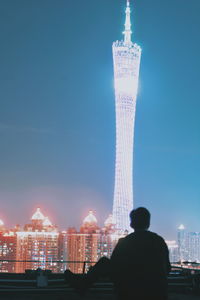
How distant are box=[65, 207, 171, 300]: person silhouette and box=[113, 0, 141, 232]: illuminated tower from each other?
147 ft

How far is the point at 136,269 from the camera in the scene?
357 cm

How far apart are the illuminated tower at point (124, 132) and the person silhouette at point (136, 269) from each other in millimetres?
44774

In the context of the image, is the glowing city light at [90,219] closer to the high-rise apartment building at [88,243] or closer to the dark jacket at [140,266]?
the high-rise apartment building at [88,243]

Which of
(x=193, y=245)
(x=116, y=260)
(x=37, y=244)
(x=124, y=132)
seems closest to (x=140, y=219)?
(x=116, y=260)

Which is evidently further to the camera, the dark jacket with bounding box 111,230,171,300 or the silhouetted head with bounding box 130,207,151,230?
the silhouetted head with bounding box 130,207,151,230

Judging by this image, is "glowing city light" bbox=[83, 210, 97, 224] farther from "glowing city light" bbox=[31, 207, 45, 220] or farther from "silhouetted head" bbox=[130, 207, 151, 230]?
"silhouetted head" bbox=[130, 207, 151, 230]

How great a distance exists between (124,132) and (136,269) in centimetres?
4561

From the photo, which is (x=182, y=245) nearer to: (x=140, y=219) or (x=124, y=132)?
(x=124, y=132)

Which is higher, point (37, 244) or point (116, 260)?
point (116, 260)

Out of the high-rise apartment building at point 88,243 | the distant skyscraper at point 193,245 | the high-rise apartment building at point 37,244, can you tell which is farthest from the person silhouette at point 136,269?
the distant skyscraper at point 193,245

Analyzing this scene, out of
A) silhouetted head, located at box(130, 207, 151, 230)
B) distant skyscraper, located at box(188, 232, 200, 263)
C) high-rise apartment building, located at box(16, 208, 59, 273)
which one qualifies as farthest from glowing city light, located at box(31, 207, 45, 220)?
silhouetted head, located at box(130, 207, 151, 230)

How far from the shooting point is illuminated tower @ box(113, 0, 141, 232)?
4853 centimetres

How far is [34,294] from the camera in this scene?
9.77 meters

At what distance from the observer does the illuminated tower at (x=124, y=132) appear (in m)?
48.5
